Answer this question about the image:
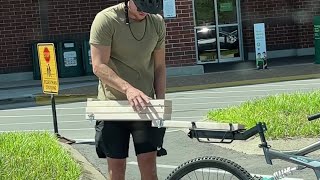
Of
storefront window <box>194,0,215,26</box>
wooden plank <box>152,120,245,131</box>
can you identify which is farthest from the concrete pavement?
wooden plank <box>152,120,245,131</box>

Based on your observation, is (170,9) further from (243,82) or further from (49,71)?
(49,71)

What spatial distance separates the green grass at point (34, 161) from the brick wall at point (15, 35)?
12041 millimetres

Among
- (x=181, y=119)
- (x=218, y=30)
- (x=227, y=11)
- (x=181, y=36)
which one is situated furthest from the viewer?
(x=227, y=11)

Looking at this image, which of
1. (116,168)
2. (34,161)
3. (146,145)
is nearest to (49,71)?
(34,161)

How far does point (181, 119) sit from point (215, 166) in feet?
23.6

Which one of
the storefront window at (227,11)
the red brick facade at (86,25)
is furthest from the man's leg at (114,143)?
the storefront window at (227,11)

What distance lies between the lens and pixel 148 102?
13.7ft

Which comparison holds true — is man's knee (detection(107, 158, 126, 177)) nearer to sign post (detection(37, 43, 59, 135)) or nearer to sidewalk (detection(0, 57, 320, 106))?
sign post (detection(37, 43, 59, 135))

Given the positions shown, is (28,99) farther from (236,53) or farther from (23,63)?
(236,53)

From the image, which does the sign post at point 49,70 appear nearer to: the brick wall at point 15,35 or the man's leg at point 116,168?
the man's leg at point 116,168

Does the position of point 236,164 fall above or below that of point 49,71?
below

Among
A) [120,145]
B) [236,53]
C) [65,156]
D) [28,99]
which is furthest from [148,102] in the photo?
[236,53]

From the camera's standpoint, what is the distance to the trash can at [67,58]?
19688mm

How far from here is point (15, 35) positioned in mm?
20000
